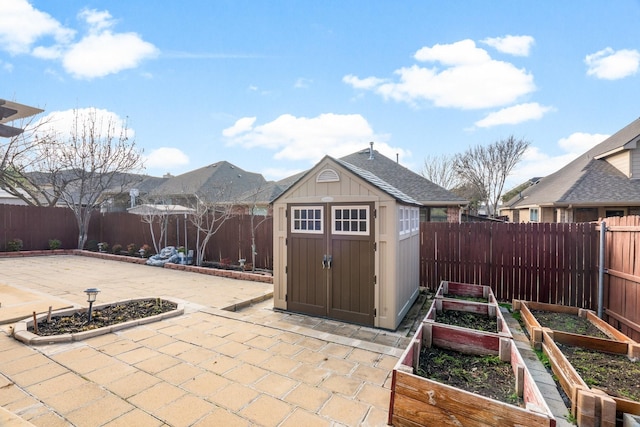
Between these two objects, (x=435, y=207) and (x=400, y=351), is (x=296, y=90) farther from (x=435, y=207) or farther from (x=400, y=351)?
(x=400, y=351)

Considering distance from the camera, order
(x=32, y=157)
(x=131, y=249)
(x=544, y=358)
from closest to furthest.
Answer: (x=544, y=358), (x=131, y=249), (x=32, y=157)

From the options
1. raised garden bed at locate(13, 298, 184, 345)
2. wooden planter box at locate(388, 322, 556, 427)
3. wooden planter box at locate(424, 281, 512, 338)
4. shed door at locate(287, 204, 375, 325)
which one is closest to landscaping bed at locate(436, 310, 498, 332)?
wooden planter box at locate(424, 281, 512, 338)

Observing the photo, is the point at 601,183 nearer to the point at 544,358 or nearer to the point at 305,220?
the point at 544,358

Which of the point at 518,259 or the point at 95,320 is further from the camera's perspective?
the point at 518,259

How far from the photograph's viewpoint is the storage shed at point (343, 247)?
4.53 metres

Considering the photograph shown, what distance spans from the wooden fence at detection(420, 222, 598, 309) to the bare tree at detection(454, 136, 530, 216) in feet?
65.3

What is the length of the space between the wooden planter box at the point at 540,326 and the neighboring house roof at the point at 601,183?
8901mm

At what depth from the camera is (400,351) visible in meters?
3.73

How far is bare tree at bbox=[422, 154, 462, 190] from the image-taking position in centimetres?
2744

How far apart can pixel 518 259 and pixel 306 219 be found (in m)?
4.53

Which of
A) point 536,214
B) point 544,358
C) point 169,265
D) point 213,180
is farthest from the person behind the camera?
point 213,180

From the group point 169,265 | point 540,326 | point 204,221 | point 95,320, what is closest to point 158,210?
point 204,221

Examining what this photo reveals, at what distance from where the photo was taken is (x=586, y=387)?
2498 mm

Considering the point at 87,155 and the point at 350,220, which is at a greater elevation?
the point at 87,155
